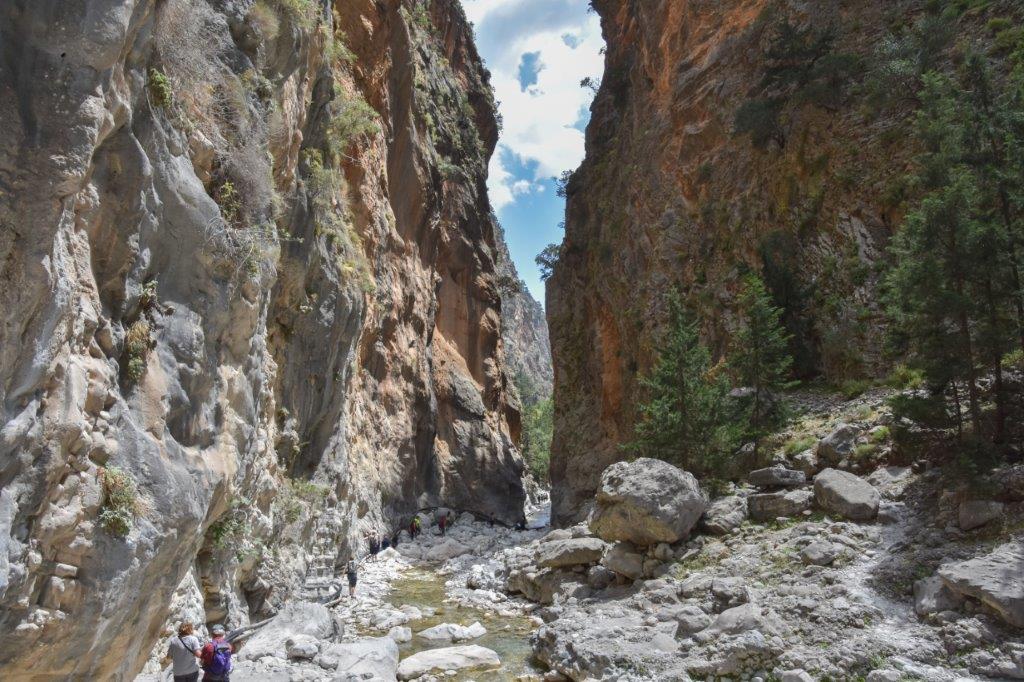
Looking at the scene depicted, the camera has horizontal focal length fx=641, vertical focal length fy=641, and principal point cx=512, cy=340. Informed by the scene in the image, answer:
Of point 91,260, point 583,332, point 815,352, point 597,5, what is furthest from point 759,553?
point 597,5

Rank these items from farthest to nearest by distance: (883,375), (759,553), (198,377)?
1. (883,375)
2. (759,553)
3. (198,377)

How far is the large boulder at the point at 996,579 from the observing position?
7992mm

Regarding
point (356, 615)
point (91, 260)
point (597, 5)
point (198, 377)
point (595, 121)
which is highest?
point (597, 5)

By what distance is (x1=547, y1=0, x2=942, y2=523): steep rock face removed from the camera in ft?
64.3

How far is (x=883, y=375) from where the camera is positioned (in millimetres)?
17281

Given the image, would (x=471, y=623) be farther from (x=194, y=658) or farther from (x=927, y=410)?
(x=927, y=410)

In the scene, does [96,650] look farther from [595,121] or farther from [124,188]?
[595,121]

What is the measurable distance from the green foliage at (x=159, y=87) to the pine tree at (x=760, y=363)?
1403 cm

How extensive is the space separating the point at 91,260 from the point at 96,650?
3.76 metres

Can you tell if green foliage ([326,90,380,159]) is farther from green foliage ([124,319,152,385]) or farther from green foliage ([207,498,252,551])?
green foliage ([124,319,152,385])

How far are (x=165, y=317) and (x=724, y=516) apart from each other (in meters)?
11.6

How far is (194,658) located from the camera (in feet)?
23.4

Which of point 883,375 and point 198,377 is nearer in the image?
point 198,377

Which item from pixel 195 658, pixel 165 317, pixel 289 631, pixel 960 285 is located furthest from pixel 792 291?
pixel 195 658
